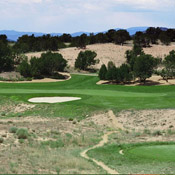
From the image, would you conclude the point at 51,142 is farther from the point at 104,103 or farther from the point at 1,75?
the point at 1,75

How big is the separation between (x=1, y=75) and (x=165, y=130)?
158 ft

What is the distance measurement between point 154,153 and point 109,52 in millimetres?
95694

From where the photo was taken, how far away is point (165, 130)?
32.3 meters

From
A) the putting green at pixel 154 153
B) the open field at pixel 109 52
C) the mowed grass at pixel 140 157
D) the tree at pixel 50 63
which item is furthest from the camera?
the open field at pixel 109 52

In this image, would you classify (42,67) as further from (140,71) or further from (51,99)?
(51,99)

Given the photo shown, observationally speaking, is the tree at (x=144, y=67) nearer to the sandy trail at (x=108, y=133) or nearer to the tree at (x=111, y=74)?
the tree at (x=111, y=74)

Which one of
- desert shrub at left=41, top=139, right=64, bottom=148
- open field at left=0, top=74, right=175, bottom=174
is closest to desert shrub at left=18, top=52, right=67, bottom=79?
open field at left=0, top=74, right=175, bottom=174

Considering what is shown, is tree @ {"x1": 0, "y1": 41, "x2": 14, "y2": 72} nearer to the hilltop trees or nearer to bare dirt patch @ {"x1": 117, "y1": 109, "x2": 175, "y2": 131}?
the hilltop trees

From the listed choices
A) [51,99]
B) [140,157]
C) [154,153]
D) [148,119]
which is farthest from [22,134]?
[51,99]

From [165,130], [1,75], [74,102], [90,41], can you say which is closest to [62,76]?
[1,75]

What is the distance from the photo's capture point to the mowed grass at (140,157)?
18900mm

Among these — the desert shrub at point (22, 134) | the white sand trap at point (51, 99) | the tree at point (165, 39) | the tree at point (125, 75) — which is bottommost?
the white sand trap at point (51, 99)

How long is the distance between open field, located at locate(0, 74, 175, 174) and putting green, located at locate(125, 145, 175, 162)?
5 centimetres

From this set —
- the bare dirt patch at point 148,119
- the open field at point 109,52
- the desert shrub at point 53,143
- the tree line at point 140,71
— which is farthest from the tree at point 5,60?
the desert shrub at point 53,143
